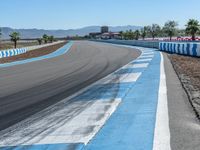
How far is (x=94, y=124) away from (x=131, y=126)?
68cm

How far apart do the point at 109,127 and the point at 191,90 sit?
4726mm

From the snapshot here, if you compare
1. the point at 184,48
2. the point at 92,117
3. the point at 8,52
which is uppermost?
the point at 184,48

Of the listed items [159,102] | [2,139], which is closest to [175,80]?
[159,102]

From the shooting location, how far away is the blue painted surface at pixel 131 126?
5.42 m

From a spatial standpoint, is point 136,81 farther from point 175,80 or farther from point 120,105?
point 120,105

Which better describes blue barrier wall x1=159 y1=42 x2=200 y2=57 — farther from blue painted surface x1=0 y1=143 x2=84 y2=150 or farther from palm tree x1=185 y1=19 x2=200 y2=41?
palm tree x1=185 y1=19 x2=200 y2=41

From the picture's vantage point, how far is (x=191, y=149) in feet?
16.8

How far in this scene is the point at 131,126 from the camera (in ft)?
21.4

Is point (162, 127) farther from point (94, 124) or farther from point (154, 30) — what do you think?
point (154, 30)

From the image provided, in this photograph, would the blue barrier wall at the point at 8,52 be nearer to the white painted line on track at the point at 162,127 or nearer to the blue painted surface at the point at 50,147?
the white painted line on track at the point at 162,127

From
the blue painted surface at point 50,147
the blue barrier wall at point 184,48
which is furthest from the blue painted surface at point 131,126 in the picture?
the blue barrier wall at point 184,48

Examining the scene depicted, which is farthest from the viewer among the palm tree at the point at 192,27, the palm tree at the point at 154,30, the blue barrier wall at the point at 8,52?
the palm tree at the point at 154,30

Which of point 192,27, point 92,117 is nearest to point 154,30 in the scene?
point 192,27

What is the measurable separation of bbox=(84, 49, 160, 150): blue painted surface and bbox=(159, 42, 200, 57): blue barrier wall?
16812 mm
